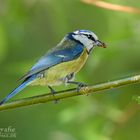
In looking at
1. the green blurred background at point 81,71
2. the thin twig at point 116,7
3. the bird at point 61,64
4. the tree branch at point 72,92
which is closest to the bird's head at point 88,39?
the bird at point 61,64

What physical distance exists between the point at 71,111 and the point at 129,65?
3.09 feet

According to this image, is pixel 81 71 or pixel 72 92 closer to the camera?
pixel 72 92

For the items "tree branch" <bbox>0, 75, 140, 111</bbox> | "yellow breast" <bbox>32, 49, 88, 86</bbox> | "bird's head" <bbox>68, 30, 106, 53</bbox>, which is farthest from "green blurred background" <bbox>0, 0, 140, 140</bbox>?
"tree branch" <bbox>0, 75, 140, 111</bbox>

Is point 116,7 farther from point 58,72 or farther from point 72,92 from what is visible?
point 72,92

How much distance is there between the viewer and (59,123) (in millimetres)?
4633

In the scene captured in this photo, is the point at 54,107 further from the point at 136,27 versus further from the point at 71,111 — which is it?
the point at 136,27

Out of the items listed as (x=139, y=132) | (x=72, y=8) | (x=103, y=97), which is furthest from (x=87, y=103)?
(x=72, y=8)

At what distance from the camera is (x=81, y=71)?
5016 mm

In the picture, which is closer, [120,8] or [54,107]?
[120,8]

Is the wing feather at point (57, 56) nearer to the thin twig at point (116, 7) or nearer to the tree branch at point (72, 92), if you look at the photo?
the thin twig at point (116, 7)

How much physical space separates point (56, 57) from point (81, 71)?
0.87 meters

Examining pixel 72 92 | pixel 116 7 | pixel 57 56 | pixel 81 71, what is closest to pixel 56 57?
pixel 57 56

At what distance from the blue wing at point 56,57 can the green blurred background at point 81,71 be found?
0.78 ft

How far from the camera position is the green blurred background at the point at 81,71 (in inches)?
179
